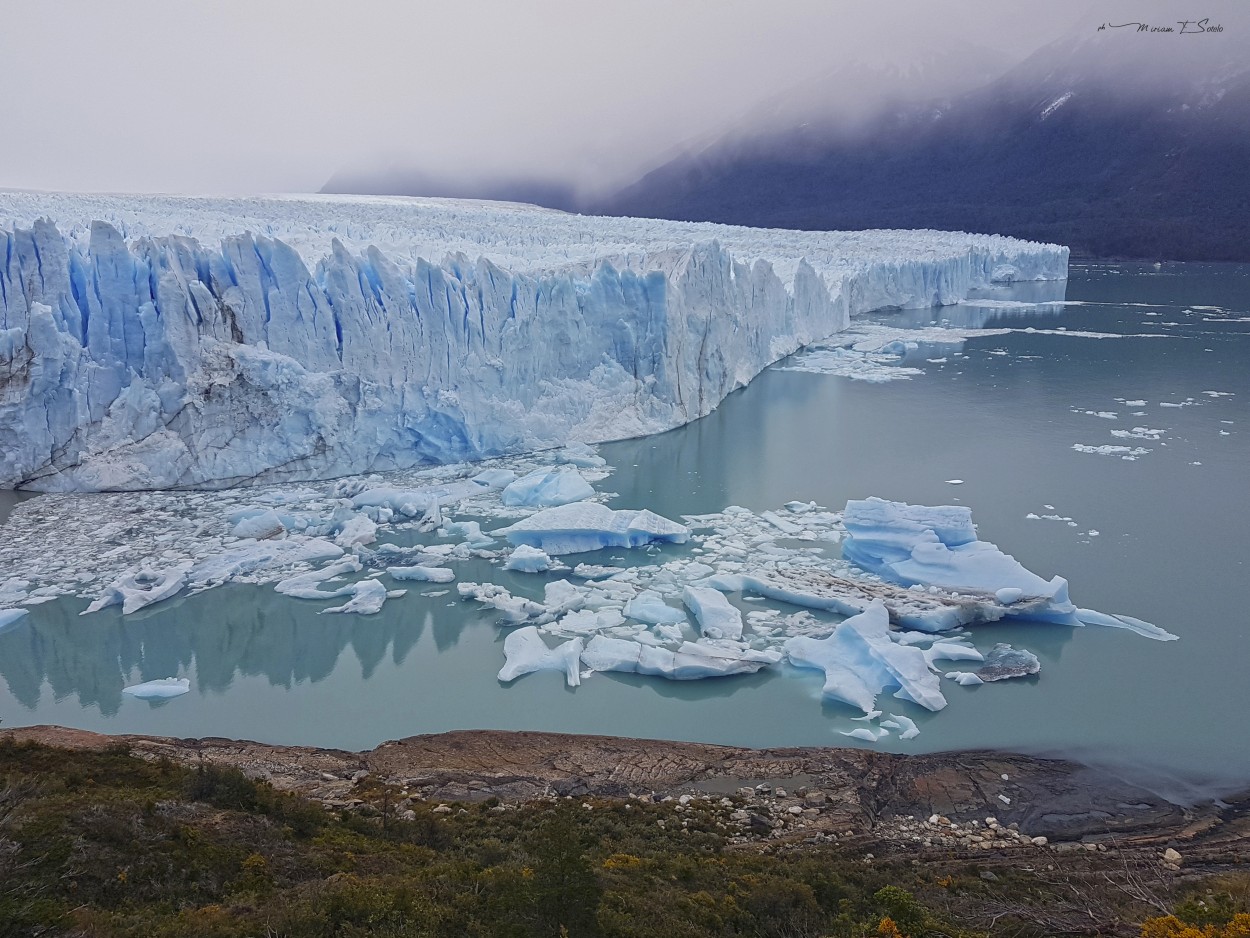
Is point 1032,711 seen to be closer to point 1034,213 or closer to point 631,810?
point 631,810

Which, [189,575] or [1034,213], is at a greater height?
[1034,213]

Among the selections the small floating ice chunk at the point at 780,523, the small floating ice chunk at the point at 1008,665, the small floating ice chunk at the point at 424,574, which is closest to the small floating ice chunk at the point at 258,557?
the small floating ice chunk at the point at 424,574

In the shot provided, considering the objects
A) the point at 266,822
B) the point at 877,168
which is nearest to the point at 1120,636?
the point at 266,822

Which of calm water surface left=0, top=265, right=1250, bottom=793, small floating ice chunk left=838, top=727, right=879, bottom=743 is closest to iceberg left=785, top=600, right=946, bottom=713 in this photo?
calm water surface left=0, top=265, right=1250, bottom=793

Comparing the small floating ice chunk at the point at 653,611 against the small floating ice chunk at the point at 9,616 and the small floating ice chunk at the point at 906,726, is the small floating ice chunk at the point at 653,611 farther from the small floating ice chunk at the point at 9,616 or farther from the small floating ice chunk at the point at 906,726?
the small floating ice chunk at the point at 9,616

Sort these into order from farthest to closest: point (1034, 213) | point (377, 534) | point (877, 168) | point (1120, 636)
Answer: point (877, 168), point (1034, 213), point (377, 534), point (1120, 636)

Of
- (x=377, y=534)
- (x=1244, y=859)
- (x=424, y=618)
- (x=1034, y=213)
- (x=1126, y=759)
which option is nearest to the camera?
(x=1244, y=859)

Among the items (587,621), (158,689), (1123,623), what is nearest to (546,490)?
(587,621)
